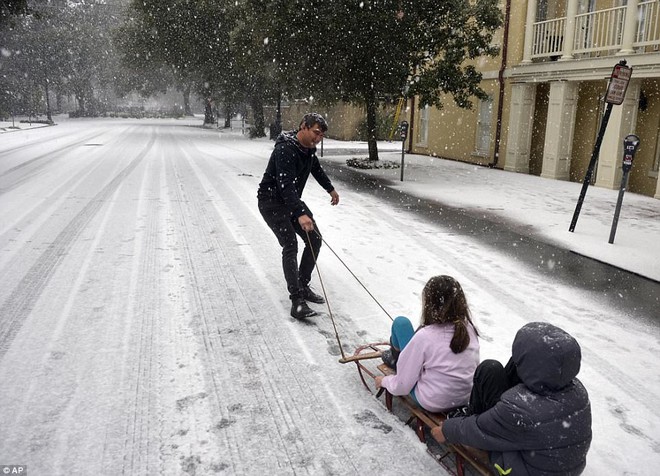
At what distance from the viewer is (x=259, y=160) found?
19.2 m

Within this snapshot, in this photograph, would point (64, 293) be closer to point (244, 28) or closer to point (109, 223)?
point (109, 223)

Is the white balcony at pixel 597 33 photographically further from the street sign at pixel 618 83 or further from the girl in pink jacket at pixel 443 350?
the girl in pink jacket at pixel 443 350

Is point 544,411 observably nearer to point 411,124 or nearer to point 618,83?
point 618,83

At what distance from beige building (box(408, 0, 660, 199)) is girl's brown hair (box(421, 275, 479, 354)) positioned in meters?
12.2

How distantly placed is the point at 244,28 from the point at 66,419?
19282 millimetres

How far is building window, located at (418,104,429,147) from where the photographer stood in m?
23.9

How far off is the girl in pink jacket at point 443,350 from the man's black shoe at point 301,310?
201 centimetres

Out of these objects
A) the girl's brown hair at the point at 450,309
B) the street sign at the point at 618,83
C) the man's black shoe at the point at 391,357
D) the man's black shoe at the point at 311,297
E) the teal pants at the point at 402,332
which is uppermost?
the street sign at the point at 618,83

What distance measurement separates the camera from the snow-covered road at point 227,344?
306 cm

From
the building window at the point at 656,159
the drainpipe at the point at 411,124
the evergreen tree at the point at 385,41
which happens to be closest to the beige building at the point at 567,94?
the building window at the point at 656,159

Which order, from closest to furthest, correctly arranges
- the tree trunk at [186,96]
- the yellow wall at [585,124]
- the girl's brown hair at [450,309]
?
1. the girl's brown hair at [450,309]
2. the yellow wall at [585,124]
3. the tree trunk at [186,96]

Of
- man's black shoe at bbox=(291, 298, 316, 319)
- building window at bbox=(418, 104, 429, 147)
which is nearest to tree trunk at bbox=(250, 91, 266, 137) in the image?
building window at bbox=(418, 104, 429, 147)

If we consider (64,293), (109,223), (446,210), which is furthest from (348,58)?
(64,293)

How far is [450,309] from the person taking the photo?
2.87 m
